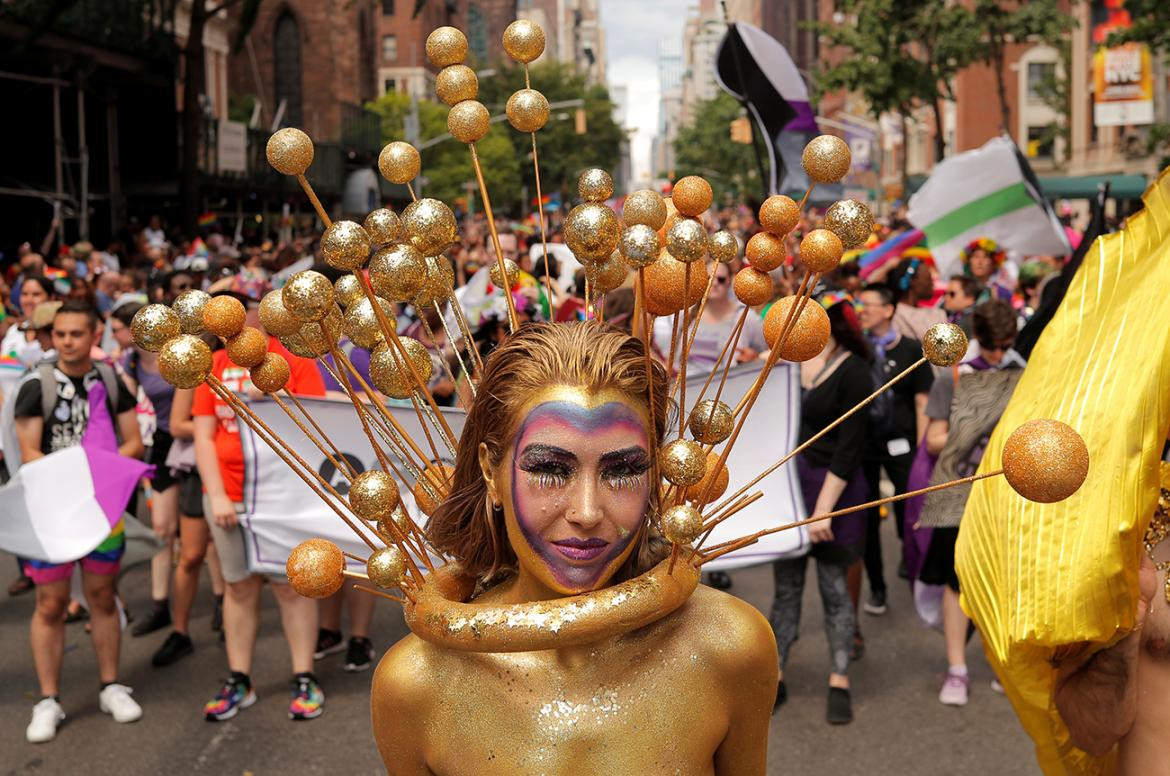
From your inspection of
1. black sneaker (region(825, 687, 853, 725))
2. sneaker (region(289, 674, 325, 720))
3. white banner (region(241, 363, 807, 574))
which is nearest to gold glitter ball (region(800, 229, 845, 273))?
white banner (region(241, 363, 807, 574))

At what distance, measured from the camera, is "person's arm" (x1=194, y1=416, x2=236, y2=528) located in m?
5.24

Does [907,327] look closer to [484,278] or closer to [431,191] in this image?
[484,278]

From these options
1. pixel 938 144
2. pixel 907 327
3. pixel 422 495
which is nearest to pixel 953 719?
pixel 907 327

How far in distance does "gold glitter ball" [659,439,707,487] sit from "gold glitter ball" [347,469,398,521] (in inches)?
16.2

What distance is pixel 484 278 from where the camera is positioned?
865 centimetres

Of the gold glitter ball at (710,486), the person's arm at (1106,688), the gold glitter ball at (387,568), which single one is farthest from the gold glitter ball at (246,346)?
the person's arm at (1106,688)

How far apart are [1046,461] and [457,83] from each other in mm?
1133

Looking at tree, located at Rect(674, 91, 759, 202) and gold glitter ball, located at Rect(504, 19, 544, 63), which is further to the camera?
tree, located at Rect(674, 91, 759, 202)

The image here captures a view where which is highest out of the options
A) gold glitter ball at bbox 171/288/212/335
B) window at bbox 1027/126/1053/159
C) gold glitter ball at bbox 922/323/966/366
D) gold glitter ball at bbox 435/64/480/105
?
window at bbox 1027/126/1053/159

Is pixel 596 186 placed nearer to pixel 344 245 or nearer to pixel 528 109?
pixel 528 109

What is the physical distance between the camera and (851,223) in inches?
74.5

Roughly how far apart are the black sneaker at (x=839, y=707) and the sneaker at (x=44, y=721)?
10.5 feet

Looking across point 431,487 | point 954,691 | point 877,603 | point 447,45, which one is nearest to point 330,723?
point 954,691

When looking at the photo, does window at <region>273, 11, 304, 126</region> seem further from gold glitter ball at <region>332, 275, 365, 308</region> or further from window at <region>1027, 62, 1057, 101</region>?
gold glitter ball at <region>332, 275, 365, 308</region>
